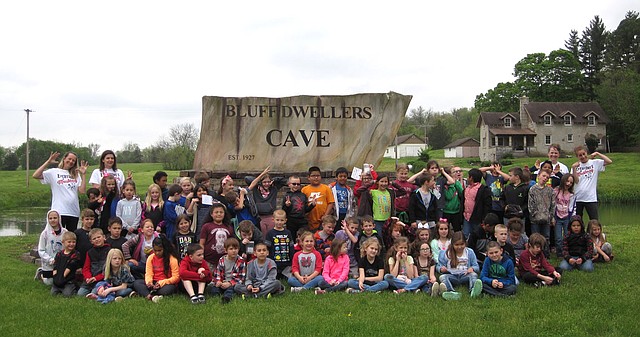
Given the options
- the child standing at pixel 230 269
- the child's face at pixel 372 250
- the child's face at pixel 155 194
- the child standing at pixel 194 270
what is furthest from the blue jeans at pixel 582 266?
the child's face at pixel 155 194

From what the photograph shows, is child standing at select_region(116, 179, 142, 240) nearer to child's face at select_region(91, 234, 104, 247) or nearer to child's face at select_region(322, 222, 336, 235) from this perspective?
child's face at select_region(91, 234, 104, 247)

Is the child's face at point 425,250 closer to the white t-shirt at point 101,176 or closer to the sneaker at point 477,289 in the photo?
the sneaker at point 477,289

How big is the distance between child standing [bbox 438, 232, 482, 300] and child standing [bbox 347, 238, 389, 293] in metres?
0.68

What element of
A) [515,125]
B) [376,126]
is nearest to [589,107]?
[515,125]

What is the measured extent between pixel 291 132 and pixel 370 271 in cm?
359

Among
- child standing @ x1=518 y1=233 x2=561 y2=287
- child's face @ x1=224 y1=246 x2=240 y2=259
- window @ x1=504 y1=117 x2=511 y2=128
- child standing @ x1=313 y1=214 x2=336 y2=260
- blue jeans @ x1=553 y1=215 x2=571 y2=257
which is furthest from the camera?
window @ x1=504 y1=117 x2=511 y2=128

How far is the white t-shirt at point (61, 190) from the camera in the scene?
714cm

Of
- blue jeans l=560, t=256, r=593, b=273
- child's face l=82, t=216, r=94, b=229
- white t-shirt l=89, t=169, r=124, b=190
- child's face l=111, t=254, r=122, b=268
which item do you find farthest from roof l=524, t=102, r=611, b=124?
child's face l=111, t=254, r=122, b=268

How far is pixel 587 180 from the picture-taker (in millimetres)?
8008

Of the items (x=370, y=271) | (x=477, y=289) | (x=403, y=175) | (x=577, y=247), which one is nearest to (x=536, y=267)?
(x=477, y=289)

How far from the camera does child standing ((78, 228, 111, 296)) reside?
20.2 feet

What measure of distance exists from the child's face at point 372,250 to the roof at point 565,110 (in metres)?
44.0

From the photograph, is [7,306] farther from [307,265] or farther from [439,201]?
[439,201]

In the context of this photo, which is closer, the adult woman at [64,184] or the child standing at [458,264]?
the child standing at [458,264]
